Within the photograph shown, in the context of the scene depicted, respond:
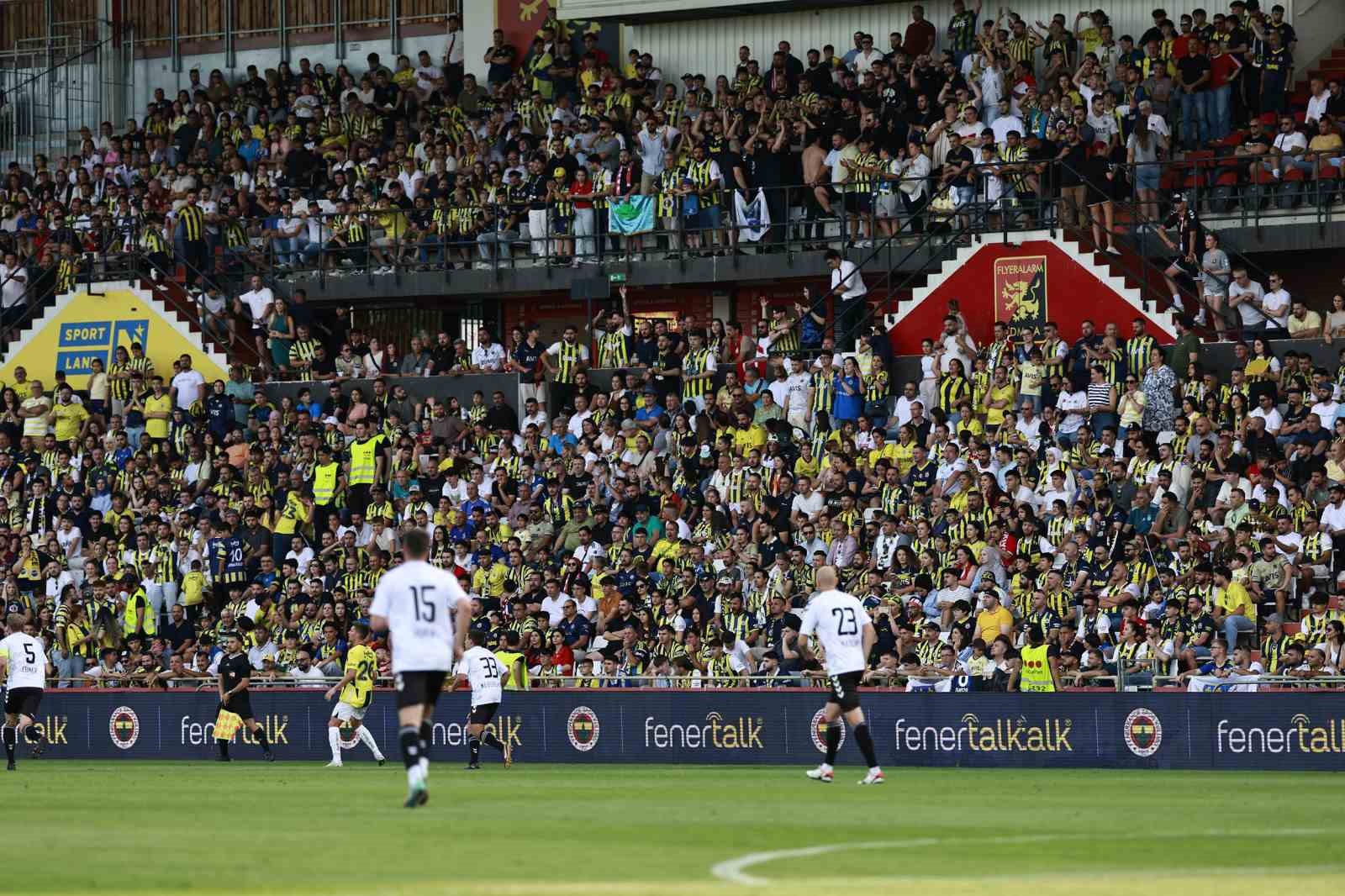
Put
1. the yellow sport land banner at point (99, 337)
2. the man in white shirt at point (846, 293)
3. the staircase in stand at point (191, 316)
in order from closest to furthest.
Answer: the man in white shirt at point (846, 293), the staircase in stand at point (191, 316), the yellow sport land banner at point (99, 337)

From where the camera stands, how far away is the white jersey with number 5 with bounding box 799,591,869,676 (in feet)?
63.3

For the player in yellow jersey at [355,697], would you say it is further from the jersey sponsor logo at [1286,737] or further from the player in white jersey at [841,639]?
the jersey sponsor logo at [1286,737]

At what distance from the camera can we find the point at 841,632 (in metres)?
19.3

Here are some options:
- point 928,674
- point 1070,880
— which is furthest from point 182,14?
point 1070,880

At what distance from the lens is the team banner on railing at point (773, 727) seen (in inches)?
942

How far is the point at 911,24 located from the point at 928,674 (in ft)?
48.9

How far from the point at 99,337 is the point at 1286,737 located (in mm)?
24912

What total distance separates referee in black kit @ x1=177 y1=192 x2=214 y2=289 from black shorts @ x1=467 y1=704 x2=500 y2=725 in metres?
17.7

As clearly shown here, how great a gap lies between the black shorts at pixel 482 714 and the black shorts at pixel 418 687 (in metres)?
10.1

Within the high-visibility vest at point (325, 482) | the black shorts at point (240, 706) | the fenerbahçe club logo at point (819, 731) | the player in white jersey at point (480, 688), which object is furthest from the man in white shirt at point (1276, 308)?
the black shorts at point (240, 706)

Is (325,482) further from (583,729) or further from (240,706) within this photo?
(583,729)

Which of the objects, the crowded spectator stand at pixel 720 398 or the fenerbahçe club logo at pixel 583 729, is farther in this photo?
the fenerbahçe club logo at pixel 583 729

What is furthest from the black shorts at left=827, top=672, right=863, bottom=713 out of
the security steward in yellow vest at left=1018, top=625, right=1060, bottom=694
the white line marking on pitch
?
the security steward in yellow vest at left=1018, top=625, right=1060, bottom=694

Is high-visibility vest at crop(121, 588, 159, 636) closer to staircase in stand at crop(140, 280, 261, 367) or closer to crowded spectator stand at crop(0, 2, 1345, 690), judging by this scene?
crowded spectator stand at crop(0, 2, 1345, 690)
